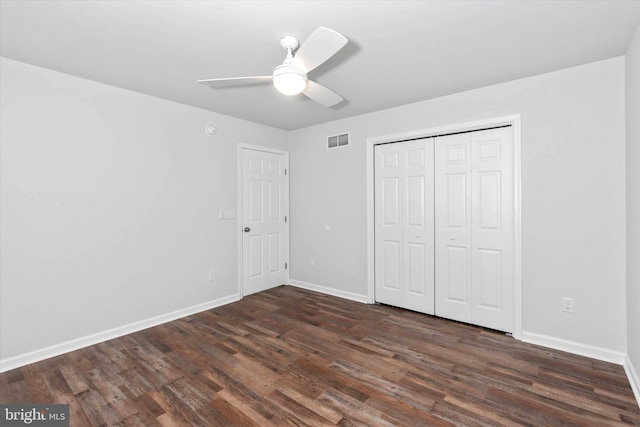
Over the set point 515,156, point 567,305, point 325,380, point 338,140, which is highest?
point 338,140

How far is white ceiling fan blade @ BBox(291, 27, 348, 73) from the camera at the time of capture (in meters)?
1.66

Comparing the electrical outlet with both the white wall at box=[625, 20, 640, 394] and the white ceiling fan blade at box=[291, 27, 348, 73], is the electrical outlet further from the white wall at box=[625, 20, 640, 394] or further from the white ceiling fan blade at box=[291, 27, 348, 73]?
the white ceiling fan blade at box=[291, 27, 348, 73]

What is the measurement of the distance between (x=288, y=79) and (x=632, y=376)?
10.7 feet

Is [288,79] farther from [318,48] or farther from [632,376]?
[632,376]

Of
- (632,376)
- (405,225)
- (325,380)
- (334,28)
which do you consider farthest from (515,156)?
(325,380)

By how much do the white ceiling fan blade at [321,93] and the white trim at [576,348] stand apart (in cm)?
284

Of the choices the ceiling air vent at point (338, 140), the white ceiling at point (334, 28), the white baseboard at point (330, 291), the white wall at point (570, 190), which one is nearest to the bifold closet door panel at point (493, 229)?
the white wall at point (570, 190)

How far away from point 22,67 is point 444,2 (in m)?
3.28

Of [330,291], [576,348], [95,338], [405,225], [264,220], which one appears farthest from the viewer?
[264,220]

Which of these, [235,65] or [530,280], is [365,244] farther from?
[235,65]

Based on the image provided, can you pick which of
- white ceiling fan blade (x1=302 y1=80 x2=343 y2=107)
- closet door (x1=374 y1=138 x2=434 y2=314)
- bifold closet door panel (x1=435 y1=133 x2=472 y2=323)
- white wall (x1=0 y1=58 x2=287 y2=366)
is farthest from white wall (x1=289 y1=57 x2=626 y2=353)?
white wall (x1=0 y1=58 x2=287 y2=366)

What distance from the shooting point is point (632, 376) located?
87.6 inches

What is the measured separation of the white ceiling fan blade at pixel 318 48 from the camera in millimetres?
1658

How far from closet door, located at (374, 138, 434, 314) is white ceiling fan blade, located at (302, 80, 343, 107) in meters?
1.50
